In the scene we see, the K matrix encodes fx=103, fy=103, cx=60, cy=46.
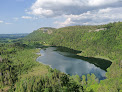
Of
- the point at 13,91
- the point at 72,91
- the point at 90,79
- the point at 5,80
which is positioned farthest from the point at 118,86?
the point at 5,80

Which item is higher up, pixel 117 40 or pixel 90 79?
pixel 117 40

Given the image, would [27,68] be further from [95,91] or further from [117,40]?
[117,40]

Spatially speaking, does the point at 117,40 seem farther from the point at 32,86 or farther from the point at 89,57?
the point at 32,86

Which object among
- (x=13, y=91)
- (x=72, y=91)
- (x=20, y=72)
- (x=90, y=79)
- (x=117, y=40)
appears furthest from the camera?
(x=117, y=40)

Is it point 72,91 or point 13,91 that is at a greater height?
point 72,91

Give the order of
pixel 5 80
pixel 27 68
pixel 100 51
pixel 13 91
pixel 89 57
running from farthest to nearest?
pixel 100 51, pixel 89 57, pixel 27 68, pixel 5 80, pixel 13 91

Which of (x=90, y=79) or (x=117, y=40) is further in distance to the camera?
(x=117, y=40)

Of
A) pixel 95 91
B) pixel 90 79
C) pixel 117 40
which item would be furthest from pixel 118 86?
pixel 117 40

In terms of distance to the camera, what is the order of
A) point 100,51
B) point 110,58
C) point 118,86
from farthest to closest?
1. point 100,51
2. point 110,58
3. point 118,86

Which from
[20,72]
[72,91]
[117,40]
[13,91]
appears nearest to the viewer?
[72,91]
